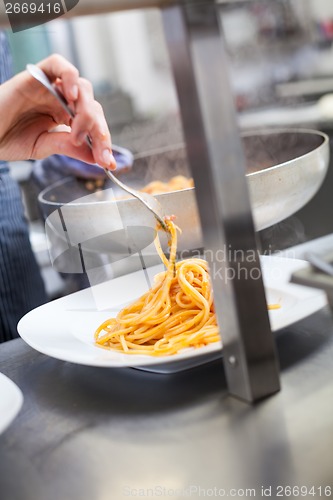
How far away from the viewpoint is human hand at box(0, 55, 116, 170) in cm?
75

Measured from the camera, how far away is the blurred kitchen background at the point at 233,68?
2168 millimetres

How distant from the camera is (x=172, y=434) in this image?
59 centimetres

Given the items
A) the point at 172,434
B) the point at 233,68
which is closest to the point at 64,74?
the point at 172,434

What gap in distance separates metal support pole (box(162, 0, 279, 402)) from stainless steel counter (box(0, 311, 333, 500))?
0.14 ft

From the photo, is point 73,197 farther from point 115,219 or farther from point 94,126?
point 94,126

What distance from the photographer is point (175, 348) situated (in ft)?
2.32

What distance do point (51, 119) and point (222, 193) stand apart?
530 millimetres

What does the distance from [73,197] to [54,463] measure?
97 cm

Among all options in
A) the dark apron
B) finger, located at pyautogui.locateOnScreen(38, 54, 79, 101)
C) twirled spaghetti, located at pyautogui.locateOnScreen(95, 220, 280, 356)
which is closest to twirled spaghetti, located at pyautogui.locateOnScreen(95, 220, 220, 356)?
twirled spaghetti, located at pyautogui.locateOnScreen(95, 220, 280, 356)

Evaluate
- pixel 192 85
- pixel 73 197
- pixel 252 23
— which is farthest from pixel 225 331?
pixel 252 23

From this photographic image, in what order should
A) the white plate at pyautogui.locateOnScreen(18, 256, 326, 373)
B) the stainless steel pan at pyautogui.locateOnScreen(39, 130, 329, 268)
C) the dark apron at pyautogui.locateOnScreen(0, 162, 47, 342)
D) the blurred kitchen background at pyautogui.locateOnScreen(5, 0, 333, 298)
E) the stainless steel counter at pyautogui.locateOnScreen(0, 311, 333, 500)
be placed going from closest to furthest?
the stainless steel counter at pyautogui.locateOnScreen(0, 311, 333, 500) → the white plate at pyautogui.locateOnScreen(18, 256, 326, 373) → the stainless steel pan at pyautogui.locateOnScreen(39, 130, 329, 268) → the dark apron at pyautogui.locateOnScreen(0, 162, 47, 342) → the blurred kitchen background at pyautogui.locateOnScreen(5, 0, 333, 298)

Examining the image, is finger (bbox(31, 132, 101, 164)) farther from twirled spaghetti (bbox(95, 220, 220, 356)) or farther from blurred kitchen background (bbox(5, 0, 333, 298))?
blurred kitchen background (bbox(5, 0, 333, 298))

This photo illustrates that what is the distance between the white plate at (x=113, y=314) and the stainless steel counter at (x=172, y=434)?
0.12ft

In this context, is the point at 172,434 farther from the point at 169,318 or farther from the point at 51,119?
the point at 51,119
